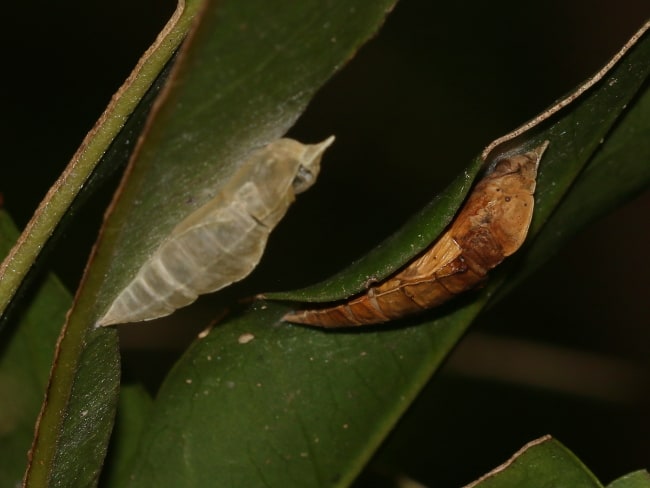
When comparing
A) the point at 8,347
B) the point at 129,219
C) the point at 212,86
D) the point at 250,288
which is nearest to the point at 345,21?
the point at 212,86

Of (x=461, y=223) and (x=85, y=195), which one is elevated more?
(x=85, y=195)

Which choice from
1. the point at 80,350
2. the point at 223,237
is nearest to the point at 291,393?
the point at 223,237

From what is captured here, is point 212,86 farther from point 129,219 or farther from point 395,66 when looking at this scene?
point 395,66

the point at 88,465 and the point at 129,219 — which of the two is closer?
the point at 129,219

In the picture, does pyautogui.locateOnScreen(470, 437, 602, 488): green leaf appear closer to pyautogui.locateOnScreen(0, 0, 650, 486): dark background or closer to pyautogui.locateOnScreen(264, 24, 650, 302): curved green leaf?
pyautogui.locateOnScreen(264, 24, 650, 302): curved green leaf

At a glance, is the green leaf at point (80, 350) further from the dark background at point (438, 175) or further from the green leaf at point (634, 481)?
the dark background at point (438, 175)

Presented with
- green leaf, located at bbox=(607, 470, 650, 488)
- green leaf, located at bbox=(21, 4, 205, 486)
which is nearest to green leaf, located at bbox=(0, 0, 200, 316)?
green leaf, located at bbox=(21, 4, 205, 486)
